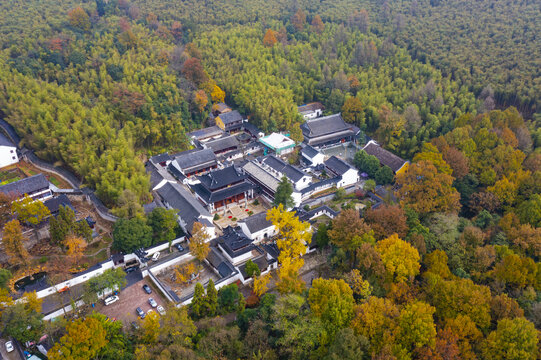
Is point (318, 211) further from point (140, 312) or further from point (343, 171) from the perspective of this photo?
point (140, 312)

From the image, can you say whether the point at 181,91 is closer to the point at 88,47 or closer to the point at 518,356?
the point at 88,47

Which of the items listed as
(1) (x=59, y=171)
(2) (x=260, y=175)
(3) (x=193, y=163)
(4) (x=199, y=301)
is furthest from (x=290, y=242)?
(1) (x=59, y=171)

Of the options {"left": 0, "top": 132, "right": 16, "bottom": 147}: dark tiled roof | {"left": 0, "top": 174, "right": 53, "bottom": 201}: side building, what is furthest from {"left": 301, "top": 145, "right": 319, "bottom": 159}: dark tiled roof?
{"left": 0, "top": 132, "right": 16, "bottom": 147}: dark tiled roof

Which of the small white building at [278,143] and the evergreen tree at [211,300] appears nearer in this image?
the evergreen tree at [211,300]

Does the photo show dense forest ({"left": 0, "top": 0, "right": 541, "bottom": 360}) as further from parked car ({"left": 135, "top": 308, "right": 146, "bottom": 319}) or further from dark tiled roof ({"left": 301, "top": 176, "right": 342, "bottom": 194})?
dark tiled roof ({"left": 301, "top": 176, "right": 342, "bottom": 194})

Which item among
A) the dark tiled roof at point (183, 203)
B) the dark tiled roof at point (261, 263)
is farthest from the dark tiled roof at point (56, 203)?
the dark tiled roof at point (261, 263)

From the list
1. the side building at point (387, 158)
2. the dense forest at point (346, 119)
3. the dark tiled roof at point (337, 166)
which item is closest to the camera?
the dense forest at point (346, 119)

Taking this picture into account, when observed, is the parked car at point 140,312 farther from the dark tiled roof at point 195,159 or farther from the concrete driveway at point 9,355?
the dark tiled roof at point 195,159
